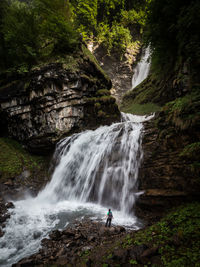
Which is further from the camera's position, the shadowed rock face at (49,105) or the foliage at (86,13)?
the foliage at (86,13)

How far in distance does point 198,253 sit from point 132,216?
121 inches

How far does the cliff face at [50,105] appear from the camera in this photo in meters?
10.4

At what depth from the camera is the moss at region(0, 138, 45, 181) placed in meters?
9.07

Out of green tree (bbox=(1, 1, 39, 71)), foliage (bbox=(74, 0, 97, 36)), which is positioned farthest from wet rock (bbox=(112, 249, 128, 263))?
foliage (bbox=(74, 0, 97, 36))

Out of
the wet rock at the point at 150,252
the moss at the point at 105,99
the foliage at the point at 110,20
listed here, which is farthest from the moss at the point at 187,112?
the foliage at the point at 110,20

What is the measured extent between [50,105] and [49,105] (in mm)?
81

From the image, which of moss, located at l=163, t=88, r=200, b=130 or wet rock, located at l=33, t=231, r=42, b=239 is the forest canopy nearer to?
moss, located at l=163, t=88, r=200, b=130

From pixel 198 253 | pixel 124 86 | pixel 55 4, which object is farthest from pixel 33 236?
pixel 124 86

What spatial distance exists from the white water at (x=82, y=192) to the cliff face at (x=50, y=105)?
214cm

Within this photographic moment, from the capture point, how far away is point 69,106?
10.8 meters

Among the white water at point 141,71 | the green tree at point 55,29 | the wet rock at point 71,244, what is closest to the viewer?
the wet rock at point 71,244

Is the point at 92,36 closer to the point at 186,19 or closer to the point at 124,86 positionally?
the point at 124,86

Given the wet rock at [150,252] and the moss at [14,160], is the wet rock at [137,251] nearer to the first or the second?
the wet rock at [150,252]

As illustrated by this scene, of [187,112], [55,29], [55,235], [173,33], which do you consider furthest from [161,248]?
[55,29]
